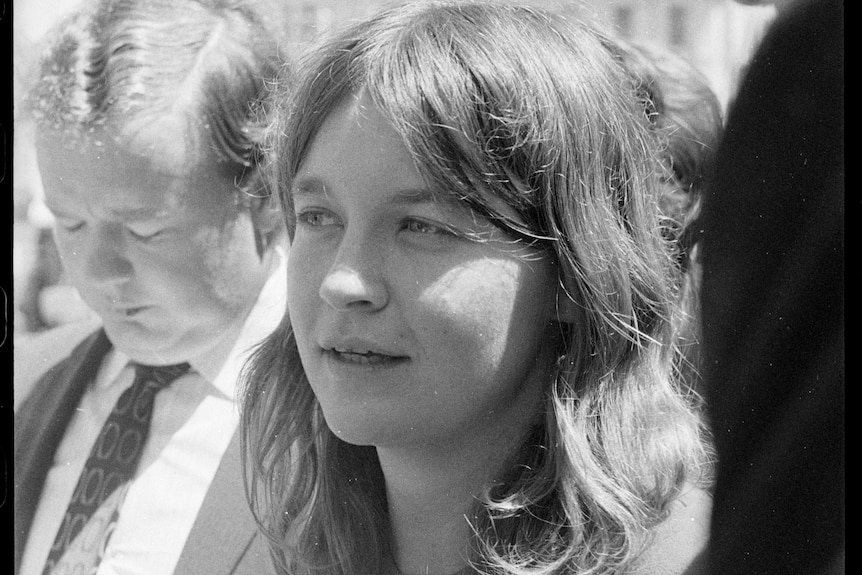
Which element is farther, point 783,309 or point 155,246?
point 155,246

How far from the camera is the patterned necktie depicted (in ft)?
4.25

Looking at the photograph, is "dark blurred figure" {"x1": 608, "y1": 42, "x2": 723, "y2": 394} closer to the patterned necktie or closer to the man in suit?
the man in suit

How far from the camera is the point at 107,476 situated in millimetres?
1304

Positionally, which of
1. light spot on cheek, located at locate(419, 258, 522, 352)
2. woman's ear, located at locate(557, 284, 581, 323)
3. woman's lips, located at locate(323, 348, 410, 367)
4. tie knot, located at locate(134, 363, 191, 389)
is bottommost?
tie knot, located at locate(134, 363, 191, 389)

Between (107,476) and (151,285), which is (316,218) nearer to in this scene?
(151,285)

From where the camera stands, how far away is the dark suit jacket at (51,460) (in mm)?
1263

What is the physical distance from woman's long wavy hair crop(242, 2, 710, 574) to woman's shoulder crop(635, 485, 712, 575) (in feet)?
0.07

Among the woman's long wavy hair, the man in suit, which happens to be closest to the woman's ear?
the woman's long wavy hair

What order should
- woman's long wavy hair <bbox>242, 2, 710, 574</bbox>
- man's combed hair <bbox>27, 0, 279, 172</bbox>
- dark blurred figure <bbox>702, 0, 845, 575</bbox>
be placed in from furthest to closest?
1. man's combed hair <bbox>27, 0, 279, 172</bbox>
2. dark blurred figure <bbox>702, 0, 845, 575</bbox>
3. woman's long wavy hair <bbox>242, 2, 710, 574</bbox>

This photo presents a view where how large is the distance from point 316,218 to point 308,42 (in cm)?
26

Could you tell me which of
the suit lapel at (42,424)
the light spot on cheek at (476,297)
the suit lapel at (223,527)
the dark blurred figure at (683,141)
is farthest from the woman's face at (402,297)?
the suit lapel at (42,424)

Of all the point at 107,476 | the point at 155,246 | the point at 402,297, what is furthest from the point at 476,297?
the point at 107,476

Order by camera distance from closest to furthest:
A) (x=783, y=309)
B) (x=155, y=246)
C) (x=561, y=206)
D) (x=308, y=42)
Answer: (x=561, y=206), (x=783, y=309), (x=308, y=42), (x=155, y=246)

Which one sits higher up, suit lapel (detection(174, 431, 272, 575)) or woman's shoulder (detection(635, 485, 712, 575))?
woman's shoulder (detection(635, 485, 712, 575))
